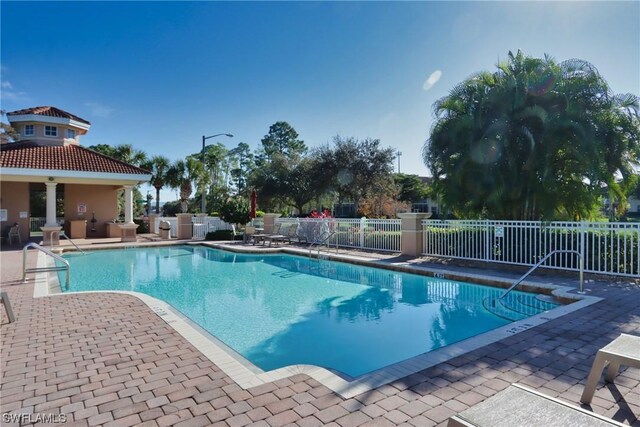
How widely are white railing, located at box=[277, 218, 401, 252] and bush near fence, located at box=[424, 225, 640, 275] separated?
5.04 feet

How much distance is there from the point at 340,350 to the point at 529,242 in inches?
281

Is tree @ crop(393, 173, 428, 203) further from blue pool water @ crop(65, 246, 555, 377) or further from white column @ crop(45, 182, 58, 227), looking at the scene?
white column @ crop(45, 182, 58, 227)

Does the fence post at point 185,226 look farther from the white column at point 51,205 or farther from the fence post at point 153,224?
the white column at point 51,205

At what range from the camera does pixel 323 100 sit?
19297 mm

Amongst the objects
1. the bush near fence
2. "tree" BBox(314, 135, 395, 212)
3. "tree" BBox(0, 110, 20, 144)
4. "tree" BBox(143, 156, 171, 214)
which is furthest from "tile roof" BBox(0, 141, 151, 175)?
the bush near fence

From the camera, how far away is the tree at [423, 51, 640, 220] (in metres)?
9.76

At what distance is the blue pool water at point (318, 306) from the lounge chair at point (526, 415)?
2.62 m

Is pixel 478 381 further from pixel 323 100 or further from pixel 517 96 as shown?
pixel 323 100

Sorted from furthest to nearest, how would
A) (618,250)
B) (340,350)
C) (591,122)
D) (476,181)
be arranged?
(476,181)
(591,122)
(618,250)
(340,350)

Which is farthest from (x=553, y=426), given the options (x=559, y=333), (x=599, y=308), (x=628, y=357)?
(x=599, y=308)

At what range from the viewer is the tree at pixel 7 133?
63.8 ft

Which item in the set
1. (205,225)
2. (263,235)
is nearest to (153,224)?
(205,225)

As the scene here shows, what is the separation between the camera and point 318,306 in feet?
25.0

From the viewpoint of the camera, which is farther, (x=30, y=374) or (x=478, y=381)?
(x=30, y=374)
